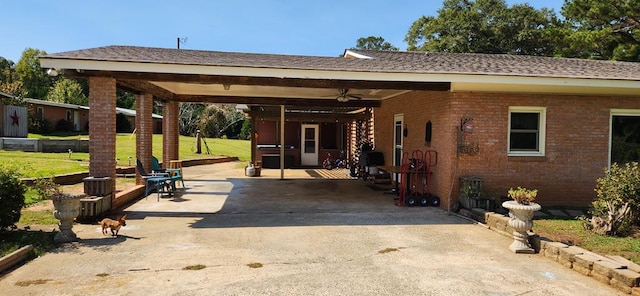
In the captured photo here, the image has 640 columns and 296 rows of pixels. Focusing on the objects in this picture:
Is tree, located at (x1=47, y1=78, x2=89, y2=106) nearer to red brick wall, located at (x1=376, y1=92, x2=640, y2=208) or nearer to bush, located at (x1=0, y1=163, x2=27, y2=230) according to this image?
bush, located at (x1=0, y1=163, x2=27, y2=230)

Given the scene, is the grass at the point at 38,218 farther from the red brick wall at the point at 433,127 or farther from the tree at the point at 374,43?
the tree at the point at 374,43

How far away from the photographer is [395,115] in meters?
12.3

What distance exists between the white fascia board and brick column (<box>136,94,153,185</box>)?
3.46 m

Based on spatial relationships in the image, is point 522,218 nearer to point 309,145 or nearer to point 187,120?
point 309,145

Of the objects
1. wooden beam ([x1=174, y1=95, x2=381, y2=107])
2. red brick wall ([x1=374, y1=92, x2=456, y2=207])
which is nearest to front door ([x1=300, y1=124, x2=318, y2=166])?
wooden beam ([x1=174, y1=95, x2=381, y2=107])

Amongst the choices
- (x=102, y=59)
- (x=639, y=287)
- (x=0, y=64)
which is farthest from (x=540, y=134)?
(x=0, y=64)

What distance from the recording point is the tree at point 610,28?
1966 cm

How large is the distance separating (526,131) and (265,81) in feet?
18.4

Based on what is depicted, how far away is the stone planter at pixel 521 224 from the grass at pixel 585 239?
0.74 meters

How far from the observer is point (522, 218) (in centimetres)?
557

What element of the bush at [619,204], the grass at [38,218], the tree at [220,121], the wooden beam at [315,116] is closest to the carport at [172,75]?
the grass at [38,218]

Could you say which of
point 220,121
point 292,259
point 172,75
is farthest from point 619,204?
point 220,121

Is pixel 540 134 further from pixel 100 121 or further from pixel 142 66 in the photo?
pixel 100 121

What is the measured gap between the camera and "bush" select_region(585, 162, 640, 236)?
6.30m
